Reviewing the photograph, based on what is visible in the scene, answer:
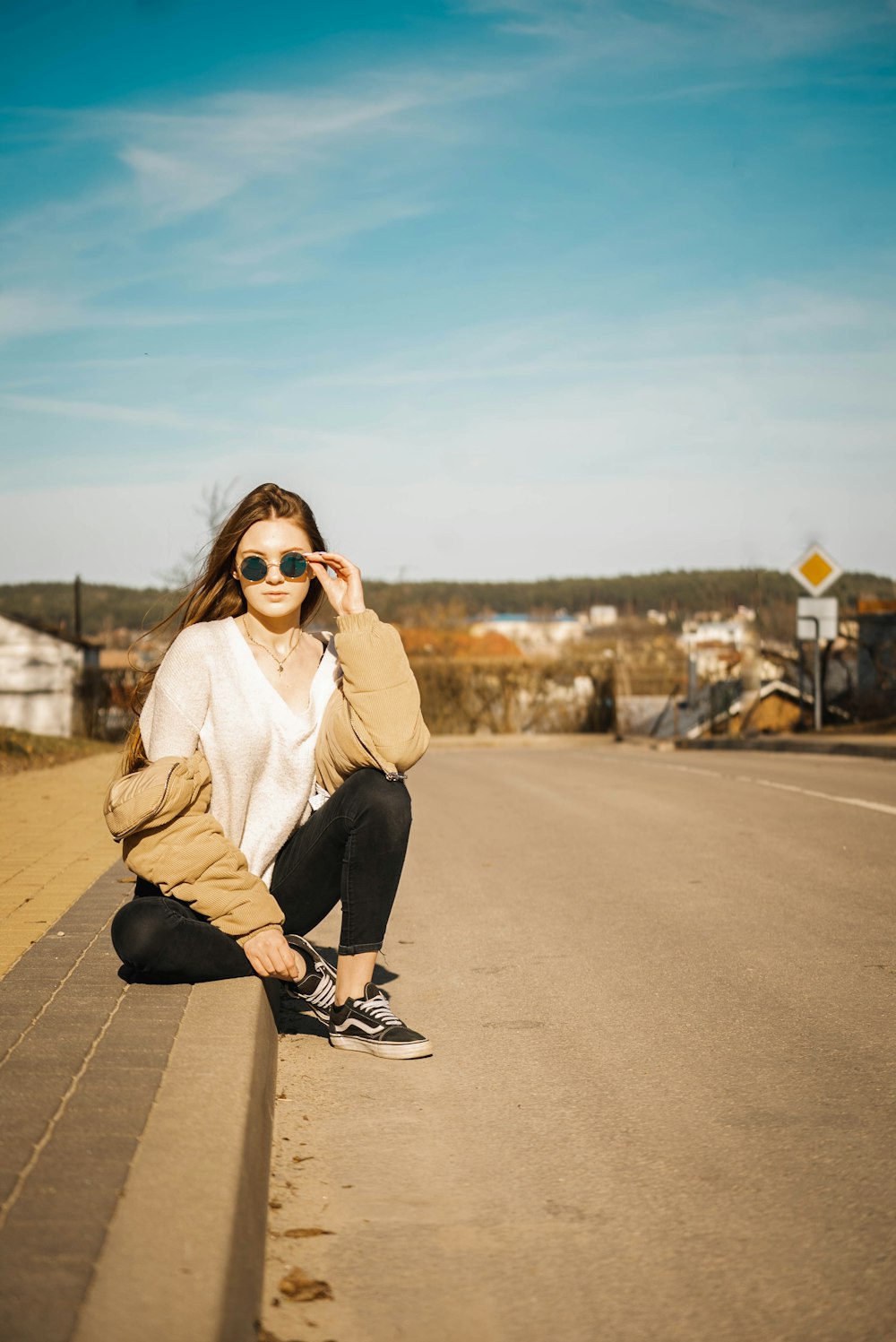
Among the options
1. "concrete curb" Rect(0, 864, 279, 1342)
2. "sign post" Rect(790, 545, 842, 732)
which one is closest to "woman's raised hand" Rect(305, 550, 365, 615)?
"concrete curb" Rect(0, 864, 279, 1342)

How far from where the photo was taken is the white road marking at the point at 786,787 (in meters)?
11.3

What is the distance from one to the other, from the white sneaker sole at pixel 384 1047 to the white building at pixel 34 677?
4480cm

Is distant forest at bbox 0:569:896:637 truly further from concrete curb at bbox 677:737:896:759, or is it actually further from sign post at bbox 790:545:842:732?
concrete curb at bbox 677:737:896:759

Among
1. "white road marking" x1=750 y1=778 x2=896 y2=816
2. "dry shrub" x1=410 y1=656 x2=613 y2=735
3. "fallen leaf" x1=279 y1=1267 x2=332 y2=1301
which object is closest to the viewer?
"fallen leaf" x1=279 y1=1267 x2=332 y2=1301

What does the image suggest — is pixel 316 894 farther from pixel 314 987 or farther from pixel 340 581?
pixel 340 581

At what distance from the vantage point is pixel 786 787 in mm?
13344

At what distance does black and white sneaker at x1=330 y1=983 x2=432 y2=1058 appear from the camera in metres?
4.32

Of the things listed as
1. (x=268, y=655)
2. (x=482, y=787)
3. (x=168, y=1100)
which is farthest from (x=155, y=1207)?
(x=482, y=787)

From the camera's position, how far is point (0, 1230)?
2408 millimetres

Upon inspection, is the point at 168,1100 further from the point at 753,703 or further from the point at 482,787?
the point at 753,703

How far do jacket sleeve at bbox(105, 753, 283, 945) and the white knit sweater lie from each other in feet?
0.41

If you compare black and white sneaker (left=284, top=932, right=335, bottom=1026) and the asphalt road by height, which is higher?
black and white sneaker (left=284, top=932, right=335, bottom=1026)

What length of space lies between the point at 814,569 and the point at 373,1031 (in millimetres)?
19333

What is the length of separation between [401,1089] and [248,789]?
41.4 inches
